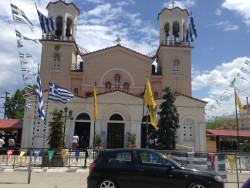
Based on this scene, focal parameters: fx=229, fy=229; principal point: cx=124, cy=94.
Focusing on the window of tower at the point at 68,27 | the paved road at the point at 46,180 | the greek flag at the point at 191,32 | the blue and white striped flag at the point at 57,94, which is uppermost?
the window of tower at the point at 68,27

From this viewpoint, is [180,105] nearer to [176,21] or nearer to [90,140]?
[90,140]

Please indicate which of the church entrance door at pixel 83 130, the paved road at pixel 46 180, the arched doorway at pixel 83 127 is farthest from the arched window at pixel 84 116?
the paved road at pixel 46 180

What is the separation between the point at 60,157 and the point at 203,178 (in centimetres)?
965

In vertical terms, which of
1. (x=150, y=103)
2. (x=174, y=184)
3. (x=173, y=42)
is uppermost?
(x=173, y=42)

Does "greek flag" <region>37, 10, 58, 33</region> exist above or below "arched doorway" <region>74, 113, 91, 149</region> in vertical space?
above

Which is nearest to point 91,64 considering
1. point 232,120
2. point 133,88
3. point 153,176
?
point 133,88

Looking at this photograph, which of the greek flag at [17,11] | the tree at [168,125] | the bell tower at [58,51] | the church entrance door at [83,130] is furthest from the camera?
the bell tower at [58,51]

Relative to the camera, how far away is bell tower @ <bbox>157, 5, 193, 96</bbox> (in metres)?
26.8

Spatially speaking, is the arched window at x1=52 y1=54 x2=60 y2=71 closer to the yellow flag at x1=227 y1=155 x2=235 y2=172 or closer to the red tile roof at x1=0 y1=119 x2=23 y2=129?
the red tile roof at x1=0 y1=119 x2=23 y2=129

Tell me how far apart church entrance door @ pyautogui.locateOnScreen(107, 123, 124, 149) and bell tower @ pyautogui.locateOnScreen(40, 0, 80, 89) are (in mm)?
8119

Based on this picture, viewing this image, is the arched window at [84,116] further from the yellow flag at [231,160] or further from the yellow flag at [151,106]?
the yellow flag at [231,160]

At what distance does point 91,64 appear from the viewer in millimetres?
26109

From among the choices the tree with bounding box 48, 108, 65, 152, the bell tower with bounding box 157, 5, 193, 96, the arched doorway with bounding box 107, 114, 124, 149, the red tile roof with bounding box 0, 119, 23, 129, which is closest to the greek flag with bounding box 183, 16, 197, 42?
the bell tower with bounding box 157, 5, 193, 96

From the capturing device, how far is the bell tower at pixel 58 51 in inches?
1030
